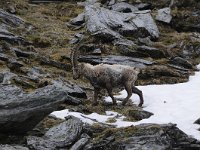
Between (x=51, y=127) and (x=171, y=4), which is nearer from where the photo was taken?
(x=51, y=127)

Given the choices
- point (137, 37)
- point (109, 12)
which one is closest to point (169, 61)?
point (137, 37)

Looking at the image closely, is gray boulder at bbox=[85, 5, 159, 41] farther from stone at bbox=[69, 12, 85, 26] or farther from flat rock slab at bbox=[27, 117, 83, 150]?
flat rock slab at bbox=[27, 117, 83, 150]

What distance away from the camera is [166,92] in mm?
23734

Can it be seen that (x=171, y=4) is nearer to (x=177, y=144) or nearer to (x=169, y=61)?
(x=169, y=61)

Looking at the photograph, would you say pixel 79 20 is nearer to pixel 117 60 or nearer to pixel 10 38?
pixel 10 38

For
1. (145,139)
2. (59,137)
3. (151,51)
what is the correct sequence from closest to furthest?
(145,139) → (59,137) → (151,51)

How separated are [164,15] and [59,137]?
72.1 ft

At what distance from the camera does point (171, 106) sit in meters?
21.6

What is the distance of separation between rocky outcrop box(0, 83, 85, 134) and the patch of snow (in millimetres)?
2831

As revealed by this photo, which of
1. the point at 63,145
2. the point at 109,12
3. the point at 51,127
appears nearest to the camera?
the point at 63,145

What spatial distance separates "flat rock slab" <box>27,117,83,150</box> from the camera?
15.5m

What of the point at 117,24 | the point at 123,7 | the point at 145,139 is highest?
the point at 123,7

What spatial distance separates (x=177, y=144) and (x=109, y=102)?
5971 millimetres

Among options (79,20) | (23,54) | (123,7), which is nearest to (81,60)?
(23,54)
